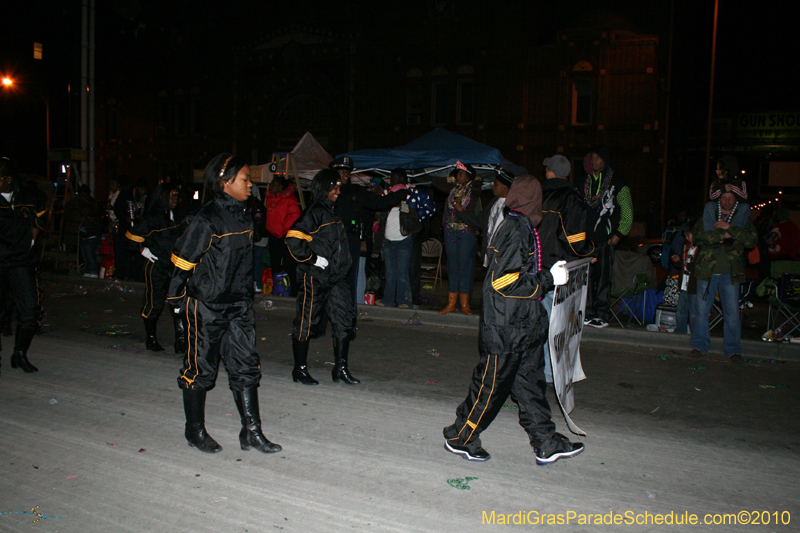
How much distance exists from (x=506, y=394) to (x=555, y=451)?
0.54 meters

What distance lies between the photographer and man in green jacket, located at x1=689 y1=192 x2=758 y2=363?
7.05 m

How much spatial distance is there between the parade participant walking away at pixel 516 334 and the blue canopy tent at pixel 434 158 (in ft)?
24.5

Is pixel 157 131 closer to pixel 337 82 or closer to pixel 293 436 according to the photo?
pixel 337 82

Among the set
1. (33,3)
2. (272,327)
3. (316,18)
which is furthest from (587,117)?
(33,3)

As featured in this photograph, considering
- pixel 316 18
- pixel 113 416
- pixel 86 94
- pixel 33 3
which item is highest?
pixel 33 3

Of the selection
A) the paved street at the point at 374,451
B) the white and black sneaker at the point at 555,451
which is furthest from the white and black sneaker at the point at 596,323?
the white and black sneaker at the point at 555,451

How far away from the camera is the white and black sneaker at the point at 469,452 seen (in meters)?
4.24

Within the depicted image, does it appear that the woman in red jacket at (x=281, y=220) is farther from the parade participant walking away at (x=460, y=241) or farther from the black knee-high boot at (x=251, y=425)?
the black knee-high boot at (x=251, y=425)

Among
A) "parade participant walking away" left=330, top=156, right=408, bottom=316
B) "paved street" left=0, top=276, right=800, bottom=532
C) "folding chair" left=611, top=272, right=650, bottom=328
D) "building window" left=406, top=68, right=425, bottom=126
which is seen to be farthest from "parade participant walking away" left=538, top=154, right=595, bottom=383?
"building window" left=406, top=68, right=425, bottom=126

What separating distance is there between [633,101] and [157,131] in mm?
23540

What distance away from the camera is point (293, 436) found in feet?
15.4

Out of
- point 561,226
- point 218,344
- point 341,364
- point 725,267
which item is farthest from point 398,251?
point 218,344

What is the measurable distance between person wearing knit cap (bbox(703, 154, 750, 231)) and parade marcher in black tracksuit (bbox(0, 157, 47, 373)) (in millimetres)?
7463

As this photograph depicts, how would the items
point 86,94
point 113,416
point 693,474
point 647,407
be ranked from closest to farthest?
point 693,474 < point 113,416 < point 647,407 < point 86,94
